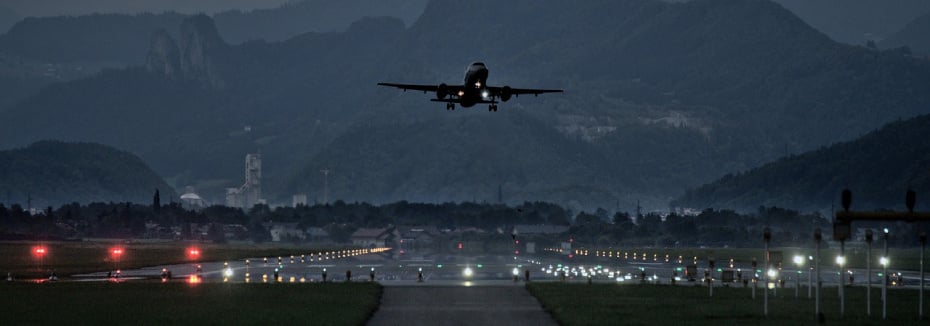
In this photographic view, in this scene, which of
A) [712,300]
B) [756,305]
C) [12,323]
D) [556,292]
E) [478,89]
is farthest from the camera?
[478,89]

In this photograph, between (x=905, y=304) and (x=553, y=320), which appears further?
(x=905, y=304)

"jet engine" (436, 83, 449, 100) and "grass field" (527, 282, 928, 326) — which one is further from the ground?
"jet engine" (436, 83, 449, 100)

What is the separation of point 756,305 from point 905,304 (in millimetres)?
8194

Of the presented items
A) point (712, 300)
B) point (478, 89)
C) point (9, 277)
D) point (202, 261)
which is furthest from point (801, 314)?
point (202, 261)

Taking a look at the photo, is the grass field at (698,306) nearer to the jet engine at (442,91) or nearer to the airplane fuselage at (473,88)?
the airplane fuselage at (473,88)

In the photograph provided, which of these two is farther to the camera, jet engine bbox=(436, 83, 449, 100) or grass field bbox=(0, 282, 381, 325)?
jet engine bbox=(436, 83, 449, 100)

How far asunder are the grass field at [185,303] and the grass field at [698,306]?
1113 cm

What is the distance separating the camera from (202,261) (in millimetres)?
186500

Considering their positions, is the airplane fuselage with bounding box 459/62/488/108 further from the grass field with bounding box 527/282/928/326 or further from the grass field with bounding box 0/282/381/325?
the grass field with bounding box 0/282/381/325

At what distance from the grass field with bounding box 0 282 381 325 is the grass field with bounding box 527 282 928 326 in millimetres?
11127

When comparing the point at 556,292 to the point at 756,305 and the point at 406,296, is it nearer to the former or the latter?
the point at 406,296

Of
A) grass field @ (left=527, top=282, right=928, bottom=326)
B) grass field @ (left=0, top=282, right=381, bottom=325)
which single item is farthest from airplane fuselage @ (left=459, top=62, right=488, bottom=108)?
grass field @ (left=0, top=282, right=381, bottom=325)

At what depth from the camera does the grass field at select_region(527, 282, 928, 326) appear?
73625 mm

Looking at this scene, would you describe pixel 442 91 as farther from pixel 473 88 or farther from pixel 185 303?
pixel 185 303
